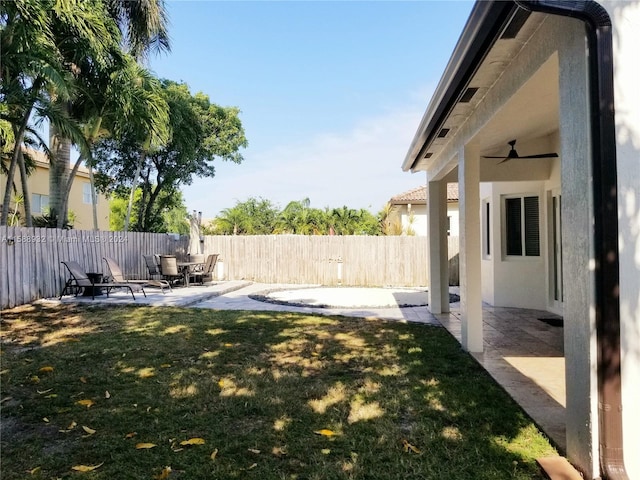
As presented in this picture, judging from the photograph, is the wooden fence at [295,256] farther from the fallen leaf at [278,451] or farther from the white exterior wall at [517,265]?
the fallen leaf at [278,451]

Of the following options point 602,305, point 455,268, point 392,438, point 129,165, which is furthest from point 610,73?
point 129,165

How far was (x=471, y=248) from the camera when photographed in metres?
6.19

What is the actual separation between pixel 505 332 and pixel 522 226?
11.8 ft

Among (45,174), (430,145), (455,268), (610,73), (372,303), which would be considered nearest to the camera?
(610,73)

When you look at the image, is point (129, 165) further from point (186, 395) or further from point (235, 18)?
point (186, 395)

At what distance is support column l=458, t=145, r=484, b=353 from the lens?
611 centimetres

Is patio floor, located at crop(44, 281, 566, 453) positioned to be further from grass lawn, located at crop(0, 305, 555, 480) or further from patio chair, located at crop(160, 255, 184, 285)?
patio chair, located at crop(160, 255, 184, 285)

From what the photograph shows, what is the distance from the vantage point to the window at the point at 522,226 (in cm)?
976

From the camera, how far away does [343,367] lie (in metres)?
5.48

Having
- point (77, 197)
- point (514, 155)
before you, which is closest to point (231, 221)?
point (77, 197)

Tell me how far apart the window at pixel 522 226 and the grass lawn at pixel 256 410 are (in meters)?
4.02

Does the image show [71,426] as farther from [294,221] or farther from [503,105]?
[294,221]

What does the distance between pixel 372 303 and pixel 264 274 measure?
7993 mm

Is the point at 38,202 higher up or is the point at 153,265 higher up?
the point at 38,202
